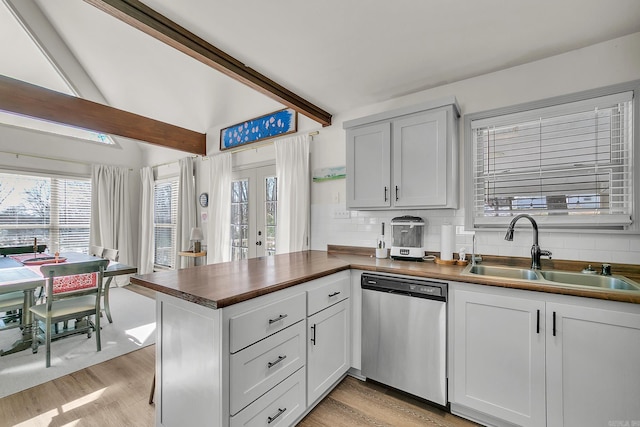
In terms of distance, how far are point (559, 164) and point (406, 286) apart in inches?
56.6

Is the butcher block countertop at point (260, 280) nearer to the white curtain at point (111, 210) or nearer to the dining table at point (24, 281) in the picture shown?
the dining table at point (24, 281)

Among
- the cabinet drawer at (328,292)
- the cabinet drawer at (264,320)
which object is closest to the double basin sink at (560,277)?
the cabinet drawer at (328,292)

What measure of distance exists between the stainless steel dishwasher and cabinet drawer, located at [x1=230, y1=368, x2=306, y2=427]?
64cm

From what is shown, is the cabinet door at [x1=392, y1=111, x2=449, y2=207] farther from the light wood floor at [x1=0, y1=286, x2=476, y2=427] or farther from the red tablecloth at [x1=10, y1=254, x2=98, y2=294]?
the red tablecloth at [x1=10, y1=254, x2=98, y2=294]

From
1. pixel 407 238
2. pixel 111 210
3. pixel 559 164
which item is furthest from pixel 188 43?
pixel 111 210

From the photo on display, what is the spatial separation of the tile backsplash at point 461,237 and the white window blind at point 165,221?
328 cm

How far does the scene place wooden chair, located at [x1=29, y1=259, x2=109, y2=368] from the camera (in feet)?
7.77

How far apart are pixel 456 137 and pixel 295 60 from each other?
149cm

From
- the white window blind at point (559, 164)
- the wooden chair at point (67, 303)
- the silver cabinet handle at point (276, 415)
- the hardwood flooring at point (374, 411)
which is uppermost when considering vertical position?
the white window blind at point (559, 164)

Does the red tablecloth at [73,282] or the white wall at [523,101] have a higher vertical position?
→ the white wall at [523,101]

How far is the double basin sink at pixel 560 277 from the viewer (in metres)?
1.62

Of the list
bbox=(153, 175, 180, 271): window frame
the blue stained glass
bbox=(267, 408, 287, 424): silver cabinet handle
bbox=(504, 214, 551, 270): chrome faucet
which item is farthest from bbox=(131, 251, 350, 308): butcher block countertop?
bbox=(153, 175, 180, 271): window frame

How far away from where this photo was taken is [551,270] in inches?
76.9

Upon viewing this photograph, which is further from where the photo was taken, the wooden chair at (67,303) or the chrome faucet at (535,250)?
the wooden chair at (67,303)
